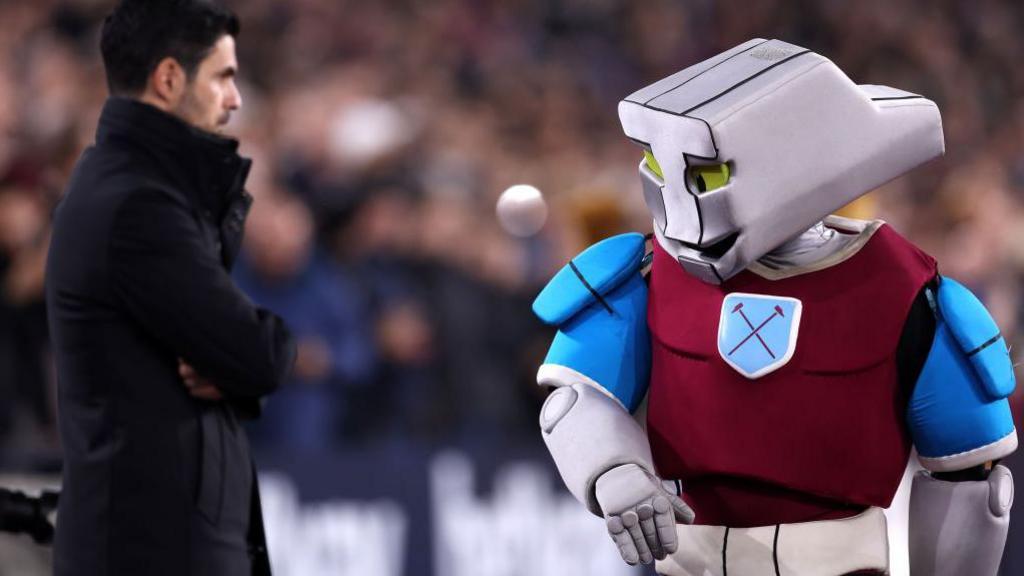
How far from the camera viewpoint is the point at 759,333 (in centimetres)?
250

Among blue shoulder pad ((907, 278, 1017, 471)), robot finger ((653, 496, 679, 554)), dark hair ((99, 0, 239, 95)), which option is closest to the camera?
robot finger ((653, 496, 679, 554))

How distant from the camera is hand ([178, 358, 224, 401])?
2.66 meters

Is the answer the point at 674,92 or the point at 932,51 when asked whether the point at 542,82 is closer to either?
the point at 932,51

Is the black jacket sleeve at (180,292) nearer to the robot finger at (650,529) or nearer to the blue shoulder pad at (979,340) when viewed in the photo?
the robot finger at (650,529)

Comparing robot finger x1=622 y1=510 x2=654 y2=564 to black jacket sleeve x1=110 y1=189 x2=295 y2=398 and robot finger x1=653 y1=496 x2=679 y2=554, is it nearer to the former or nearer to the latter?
robot finger x1=653 y1=496 x2=679 y2=554

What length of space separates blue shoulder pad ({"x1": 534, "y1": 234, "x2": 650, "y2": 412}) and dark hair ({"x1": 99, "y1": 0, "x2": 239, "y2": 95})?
2.56 feet

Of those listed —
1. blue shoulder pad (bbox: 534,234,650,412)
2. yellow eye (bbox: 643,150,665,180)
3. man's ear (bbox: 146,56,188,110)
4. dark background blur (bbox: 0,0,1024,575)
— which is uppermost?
man's ear (bbox: 146,56,188,110)

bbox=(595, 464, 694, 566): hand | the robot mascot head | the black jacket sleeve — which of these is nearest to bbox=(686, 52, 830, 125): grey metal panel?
the robot mascot head

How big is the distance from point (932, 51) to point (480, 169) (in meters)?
3.30

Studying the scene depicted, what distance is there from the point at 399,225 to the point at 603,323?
9.23ft

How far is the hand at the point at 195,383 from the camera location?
2.66 metres

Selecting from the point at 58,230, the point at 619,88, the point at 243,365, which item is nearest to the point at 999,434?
the point at 243,365

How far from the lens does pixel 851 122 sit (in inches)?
98.2

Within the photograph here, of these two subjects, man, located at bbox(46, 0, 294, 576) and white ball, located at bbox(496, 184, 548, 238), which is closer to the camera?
man, located at bbox(46, 0, 294, 576)
